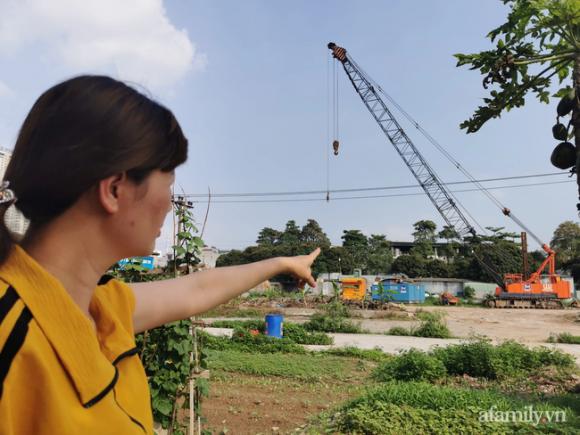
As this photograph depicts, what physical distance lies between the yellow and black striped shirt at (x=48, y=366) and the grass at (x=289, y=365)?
6453 mm

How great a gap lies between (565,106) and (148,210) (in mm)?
2890

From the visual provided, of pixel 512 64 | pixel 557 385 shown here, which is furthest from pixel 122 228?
pixel 557 385

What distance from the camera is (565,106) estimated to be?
2916mm

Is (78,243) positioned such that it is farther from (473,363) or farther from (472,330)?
(472,330)

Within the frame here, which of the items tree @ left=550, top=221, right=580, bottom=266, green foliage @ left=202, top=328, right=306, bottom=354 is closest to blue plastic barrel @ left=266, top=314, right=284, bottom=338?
green foliage @ left=202, top=328, right=306, bottom=354

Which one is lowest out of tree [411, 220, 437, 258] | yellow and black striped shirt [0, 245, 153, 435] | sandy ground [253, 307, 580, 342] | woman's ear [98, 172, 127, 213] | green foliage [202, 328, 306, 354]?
sandy ground [253, 307, 580, 342]

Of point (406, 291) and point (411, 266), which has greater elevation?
point (411, 266)

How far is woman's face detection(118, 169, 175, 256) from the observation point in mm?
853

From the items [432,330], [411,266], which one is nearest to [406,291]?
[432,330]

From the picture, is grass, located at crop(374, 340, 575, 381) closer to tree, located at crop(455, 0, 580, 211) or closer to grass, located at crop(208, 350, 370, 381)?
grass, located at crop(208, 350, 370, 381)

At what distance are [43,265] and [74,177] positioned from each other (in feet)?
0.51

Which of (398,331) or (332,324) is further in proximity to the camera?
(332,324)

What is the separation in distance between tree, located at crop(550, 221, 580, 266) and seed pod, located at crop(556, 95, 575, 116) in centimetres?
4141

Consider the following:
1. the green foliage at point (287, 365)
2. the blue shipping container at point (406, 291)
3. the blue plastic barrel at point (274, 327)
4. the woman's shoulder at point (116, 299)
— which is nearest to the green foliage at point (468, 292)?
the blue shipping container at point (406, 291)
